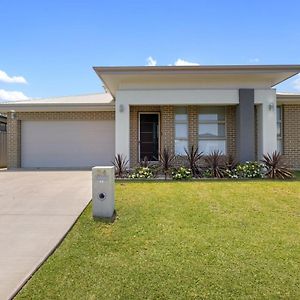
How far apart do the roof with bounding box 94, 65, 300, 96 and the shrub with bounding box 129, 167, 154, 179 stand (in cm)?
340

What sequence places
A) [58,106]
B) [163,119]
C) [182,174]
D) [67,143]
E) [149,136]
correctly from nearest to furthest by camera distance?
[182,174] → [163,119] → [149,136] → [58,106] → [67,143]

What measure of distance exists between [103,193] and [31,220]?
1432 mm

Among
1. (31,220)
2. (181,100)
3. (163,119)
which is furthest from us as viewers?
(163,119)

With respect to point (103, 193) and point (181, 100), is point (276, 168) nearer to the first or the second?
point (181, 100)

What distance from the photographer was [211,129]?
14766 mm

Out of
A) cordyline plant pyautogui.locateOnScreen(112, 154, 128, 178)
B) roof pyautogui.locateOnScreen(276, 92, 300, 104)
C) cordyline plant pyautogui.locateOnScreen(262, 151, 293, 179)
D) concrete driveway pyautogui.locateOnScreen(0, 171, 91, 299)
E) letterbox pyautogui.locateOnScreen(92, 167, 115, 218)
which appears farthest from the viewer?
roof pyautogui.locateOnScreen(276, 92, 300, 104)

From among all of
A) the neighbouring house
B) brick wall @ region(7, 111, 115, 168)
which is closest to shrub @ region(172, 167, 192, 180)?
the neighbouring house

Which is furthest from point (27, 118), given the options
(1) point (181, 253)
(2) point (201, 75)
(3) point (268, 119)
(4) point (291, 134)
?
(1) point (181, 253)

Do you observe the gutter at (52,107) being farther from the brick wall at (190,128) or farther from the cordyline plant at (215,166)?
the cordyline plant at (215,166)

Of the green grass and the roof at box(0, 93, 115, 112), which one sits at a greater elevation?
the roof at box(0, 93, 115, 112)

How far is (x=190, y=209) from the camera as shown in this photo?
24.5 ft

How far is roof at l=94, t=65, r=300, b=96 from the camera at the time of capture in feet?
41.2

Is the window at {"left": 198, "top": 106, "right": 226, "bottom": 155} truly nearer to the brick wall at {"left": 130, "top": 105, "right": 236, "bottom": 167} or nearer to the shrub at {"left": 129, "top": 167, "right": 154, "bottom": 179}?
the brick wall at {"left": 130, "top": 105, "right": 236, "bottom": 167}

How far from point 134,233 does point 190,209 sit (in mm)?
1862
